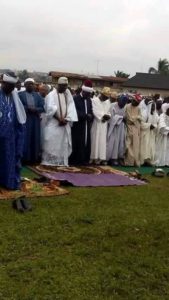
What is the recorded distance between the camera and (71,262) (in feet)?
16.6

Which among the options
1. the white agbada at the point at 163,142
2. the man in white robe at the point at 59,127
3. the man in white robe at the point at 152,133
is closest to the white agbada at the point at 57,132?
the man in white robe at the point at 59,127

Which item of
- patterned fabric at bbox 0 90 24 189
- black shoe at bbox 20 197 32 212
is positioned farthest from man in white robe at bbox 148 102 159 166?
black shoe at bbox 20 197 32 212

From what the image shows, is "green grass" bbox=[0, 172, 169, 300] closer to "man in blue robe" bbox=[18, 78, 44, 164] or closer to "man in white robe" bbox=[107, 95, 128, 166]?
"man in blue robe" bbox=[18, 78, 44, 164]

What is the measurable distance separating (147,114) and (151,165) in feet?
4.13

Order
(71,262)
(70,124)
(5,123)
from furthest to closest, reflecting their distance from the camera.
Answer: (70,124) → (5,123) → (71,262)

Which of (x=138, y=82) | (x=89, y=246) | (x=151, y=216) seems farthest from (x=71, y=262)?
(x=138, y=82)

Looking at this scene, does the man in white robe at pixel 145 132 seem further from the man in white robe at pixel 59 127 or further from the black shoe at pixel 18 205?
the black shoe at pixel 18 205

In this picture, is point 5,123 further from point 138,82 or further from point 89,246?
point 138,82

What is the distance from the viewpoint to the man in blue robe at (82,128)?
11.2 m

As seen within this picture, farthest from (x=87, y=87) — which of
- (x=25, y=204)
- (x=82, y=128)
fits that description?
(x=25, y=204)

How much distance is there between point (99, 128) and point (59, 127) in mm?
1178

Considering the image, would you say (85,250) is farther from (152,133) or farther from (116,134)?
(152,133)

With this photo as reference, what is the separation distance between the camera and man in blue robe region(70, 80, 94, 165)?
11.2 meters

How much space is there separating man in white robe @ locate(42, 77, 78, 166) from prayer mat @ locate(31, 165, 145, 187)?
0.38 meters
